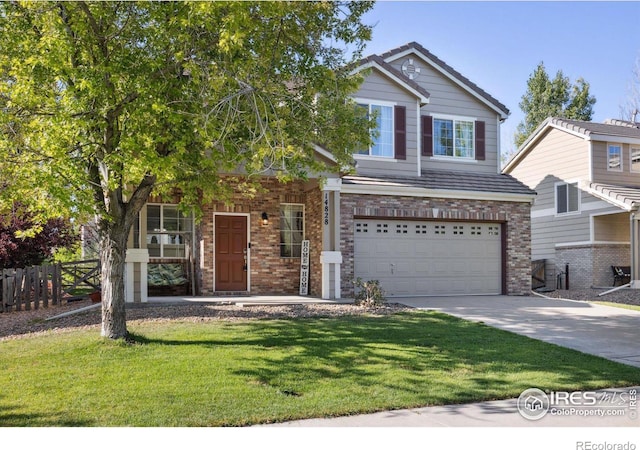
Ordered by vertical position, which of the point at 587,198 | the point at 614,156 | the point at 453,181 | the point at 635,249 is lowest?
the point at 635,249

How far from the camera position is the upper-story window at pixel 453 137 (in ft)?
53.6

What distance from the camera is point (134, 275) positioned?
40.4ft

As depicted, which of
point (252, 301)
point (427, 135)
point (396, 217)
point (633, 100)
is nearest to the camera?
point (252, 301)

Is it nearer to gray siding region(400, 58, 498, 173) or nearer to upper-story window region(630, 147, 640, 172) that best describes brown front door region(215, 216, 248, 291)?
gray siding region(400, 58, 498, 173)

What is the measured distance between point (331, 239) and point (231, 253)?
290 centimetres

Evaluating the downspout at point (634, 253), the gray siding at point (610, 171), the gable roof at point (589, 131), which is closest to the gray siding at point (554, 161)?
the gable roof at point (589, 131)

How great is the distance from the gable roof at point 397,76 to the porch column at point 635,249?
7.82 meters

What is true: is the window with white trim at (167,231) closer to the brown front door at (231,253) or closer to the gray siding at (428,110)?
the brown front door at (231,253)

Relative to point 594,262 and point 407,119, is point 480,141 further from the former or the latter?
point 594,262

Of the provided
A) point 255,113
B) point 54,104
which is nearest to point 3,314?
point 54,104

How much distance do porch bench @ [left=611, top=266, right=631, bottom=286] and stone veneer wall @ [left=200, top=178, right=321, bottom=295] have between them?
37.5 ft

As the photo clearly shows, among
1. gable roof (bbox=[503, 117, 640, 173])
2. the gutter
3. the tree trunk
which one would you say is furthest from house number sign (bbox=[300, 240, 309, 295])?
gable roof (bbox=[503, 117, 640, 173])

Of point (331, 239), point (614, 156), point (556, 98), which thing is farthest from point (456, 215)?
point (556, 98)

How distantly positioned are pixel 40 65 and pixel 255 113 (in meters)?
2.86
